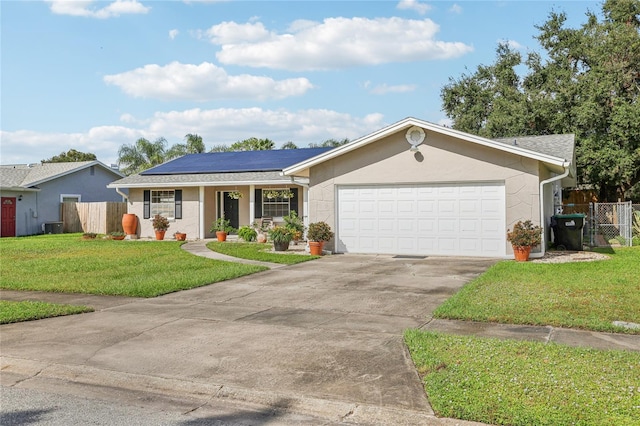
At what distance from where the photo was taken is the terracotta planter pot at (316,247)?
1706cm

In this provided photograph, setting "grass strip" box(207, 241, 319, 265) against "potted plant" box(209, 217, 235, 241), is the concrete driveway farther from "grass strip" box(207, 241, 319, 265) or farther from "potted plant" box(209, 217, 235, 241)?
"potted plant" box(209, 217, 235, 241)

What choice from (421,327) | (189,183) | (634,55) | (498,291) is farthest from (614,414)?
(634,55)

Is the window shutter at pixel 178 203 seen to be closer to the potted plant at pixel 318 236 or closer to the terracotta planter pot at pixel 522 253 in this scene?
the potted plant at pixel 318 236

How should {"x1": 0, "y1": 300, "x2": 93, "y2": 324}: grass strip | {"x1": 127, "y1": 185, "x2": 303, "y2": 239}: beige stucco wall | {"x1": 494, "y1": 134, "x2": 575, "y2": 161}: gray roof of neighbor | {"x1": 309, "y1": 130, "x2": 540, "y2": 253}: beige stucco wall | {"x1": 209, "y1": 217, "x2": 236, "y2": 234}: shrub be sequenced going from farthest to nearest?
1. {"x1": 127, "y1": 185, "x2": 303, "y2": 239}: beige stucco wall
2. {"x1": 209, "y1": 217, "x2": 236, "y2": 234}: shrub
3. {"x1": 494, "y1": 134, "x2": 575, "y2": 161}: gray roof of neighbor
4. {"x1": 309, "y1": 130, "x2": 540, "y2": 253}: beige stucco wall
5. {"x1": 0, "y1": 300, "x2": 93, "y2": 324}: grass strip

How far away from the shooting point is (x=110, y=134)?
3744 centimetres

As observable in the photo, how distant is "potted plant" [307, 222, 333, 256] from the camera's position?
17.0 m

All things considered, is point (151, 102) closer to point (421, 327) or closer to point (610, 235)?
point (421, 327)

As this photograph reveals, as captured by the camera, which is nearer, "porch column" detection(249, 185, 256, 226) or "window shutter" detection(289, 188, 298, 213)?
"window shutter" detection(289, 188, 298, 213)

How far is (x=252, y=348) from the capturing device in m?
6.39

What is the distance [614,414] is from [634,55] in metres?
29.1

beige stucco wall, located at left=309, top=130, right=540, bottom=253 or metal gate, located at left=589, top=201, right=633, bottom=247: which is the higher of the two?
beige stucco wall, located at left=309, top=130, right=540, bottom=253

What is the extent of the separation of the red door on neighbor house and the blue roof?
9.47m

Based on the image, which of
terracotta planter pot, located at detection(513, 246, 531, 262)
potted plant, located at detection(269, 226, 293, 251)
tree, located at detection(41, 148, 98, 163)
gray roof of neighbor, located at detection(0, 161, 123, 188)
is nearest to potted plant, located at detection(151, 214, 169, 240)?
potted plant, located at detection(269, 226, 293, 251)

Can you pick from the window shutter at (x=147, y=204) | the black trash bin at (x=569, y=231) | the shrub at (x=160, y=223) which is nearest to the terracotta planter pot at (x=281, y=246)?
the shrub at (x=160, y=223)
